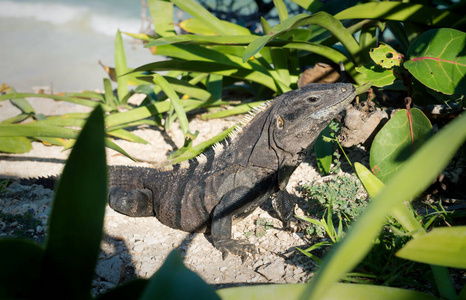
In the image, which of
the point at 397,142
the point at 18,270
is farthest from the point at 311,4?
the point at 18,270

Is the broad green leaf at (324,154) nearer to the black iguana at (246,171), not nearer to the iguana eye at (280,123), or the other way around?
the black iguana at (246,171)

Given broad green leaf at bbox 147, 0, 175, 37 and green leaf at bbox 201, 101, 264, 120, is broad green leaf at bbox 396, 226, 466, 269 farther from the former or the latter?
broad green leaf at bbox 147, 0, 175, 37

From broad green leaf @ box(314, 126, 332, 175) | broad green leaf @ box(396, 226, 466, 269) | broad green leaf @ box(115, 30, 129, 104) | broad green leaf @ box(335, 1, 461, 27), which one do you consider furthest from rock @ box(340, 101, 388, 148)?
broad green leaf @ box(115, 30, 129, 104)

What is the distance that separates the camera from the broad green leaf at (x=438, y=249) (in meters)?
1.04

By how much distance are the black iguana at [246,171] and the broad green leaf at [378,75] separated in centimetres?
33

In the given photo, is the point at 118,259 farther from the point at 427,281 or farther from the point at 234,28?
the point at 234,28

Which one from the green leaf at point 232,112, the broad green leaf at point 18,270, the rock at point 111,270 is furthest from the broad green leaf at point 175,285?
the green leaf at point 232,112

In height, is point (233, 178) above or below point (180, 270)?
below

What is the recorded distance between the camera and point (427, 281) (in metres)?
1.85

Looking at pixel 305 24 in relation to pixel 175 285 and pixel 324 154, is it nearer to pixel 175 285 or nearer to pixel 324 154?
pixel 324 154

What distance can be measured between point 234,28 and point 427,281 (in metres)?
3.34

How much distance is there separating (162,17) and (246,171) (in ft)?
8.80

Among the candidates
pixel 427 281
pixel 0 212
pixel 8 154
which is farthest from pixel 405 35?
pixel 8 154

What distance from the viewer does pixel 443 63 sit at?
2609mm
